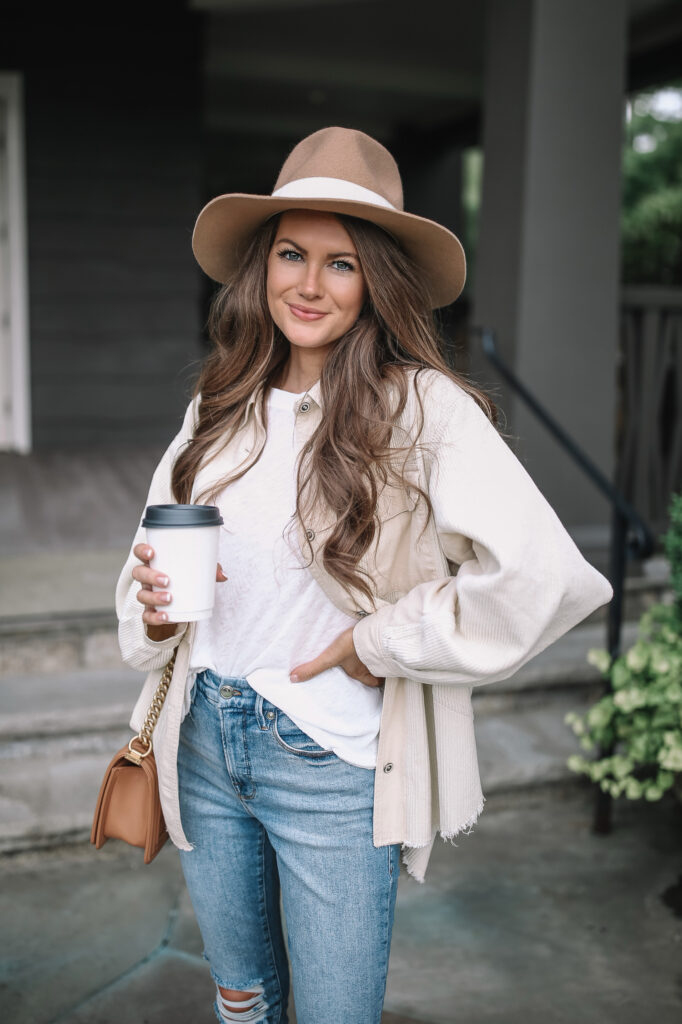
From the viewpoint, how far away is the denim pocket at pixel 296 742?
4.59 feet

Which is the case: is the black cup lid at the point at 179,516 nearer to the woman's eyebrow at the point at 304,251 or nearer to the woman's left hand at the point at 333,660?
the woman's left hand at the point at 333,660

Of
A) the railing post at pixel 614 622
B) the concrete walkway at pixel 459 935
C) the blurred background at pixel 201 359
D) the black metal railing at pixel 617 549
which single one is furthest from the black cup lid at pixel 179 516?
the railing post at pixel 614 622

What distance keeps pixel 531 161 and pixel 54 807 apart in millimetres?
3108

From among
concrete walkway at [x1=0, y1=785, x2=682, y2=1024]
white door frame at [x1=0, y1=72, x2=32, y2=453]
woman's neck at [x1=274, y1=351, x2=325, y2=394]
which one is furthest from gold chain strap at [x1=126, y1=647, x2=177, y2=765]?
white door frame at [x1=0, y1=72, x2=32, y2=453]

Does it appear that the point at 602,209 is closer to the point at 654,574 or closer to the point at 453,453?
the point at 654,574

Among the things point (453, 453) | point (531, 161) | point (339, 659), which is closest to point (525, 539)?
point (453, 453)

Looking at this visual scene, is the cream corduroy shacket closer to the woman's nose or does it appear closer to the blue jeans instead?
the blue jeans

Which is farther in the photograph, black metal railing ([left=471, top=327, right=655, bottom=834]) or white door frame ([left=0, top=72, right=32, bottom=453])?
white door frame ([left=0, top=72, right=32, bottom=453])

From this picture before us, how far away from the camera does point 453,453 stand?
1330 mm

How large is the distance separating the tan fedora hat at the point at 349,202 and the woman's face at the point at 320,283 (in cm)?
4

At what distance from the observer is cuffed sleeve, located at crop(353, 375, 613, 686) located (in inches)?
50.0

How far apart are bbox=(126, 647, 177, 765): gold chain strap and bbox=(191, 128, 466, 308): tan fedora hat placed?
72 cm

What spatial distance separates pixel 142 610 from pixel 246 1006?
0.72 meters

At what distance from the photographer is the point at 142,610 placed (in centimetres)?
153
